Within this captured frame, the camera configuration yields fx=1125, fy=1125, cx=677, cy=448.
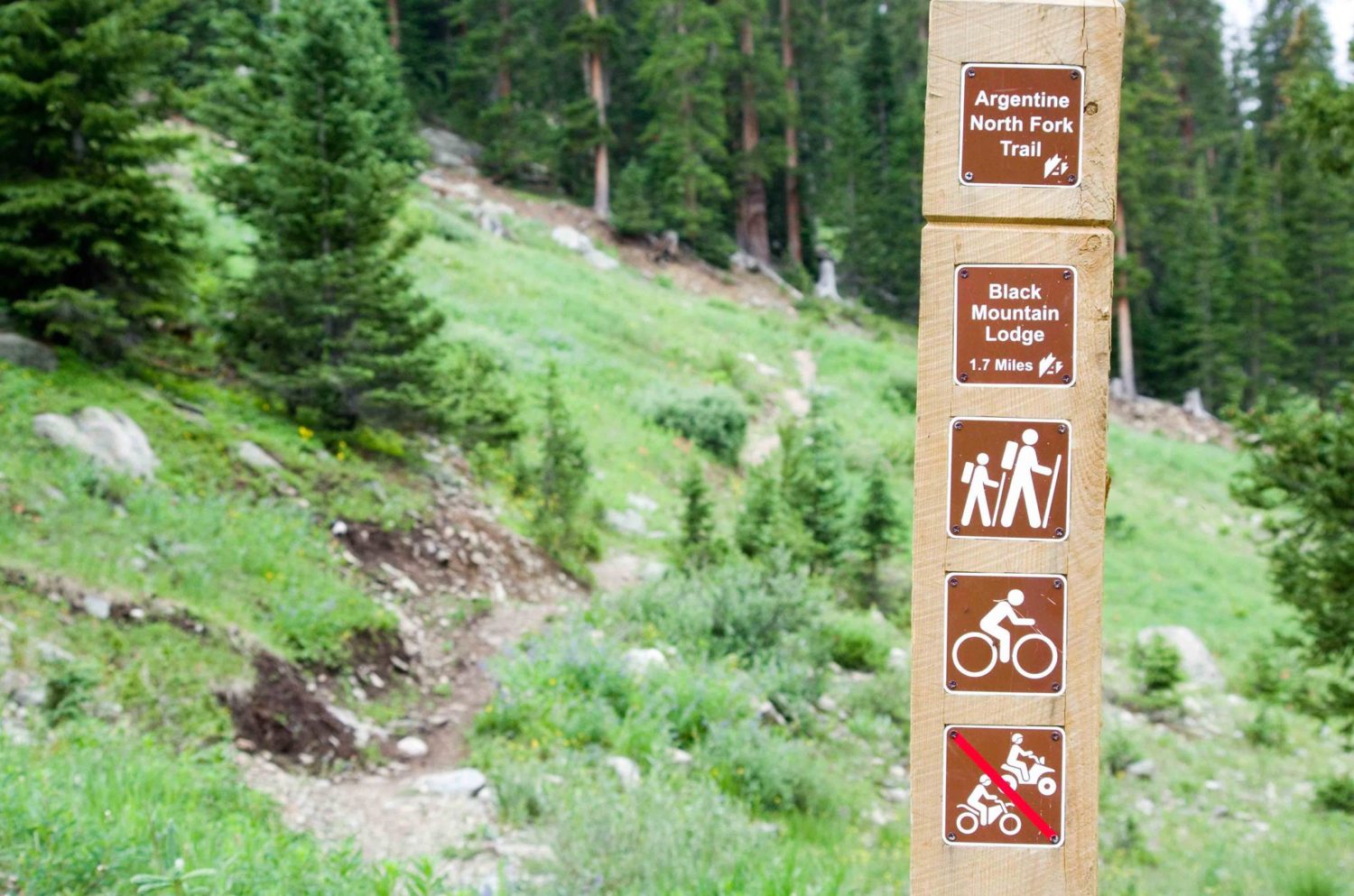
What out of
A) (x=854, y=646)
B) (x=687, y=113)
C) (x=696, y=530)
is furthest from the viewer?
(x=687, y=113)

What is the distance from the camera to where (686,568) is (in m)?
11.7

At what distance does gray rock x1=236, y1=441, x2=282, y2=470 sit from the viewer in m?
9.59

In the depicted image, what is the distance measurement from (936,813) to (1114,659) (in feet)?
40.9

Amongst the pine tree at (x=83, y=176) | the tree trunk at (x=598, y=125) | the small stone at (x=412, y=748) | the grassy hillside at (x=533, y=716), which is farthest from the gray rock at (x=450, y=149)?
the small stone at (x=412, y=748)

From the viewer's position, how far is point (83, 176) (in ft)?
29.7

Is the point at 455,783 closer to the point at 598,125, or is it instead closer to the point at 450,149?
the point at 598,125

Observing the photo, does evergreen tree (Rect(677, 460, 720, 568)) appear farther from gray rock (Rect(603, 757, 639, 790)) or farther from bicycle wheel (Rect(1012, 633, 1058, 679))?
bicycle wheel (Rect(1012, 633, 1058, 679))

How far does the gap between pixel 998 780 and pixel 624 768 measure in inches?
171

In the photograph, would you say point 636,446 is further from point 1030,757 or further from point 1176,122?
point 1176,122

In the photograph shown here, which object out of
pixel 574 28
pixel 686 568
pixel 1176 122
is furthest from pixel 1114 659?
pixel 1176 122

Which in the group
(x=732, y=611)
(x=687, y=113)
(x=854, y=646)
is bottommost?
(x=854, y=646)

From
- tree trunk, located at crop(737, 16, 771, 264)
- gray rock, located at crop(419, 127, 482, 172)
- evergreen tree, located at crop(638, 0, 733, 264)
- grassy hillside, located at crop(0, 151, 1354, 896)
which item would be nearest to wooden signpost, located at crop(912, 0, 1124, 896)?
grassy hillside, located at crop(0, 151, 1354, 896)

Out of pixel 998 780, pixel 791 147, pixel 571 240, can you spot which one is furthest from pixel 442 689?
pixel 791 147

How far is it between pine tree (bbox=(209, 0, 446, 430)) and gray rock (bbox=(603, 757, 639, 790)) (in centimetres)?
502
